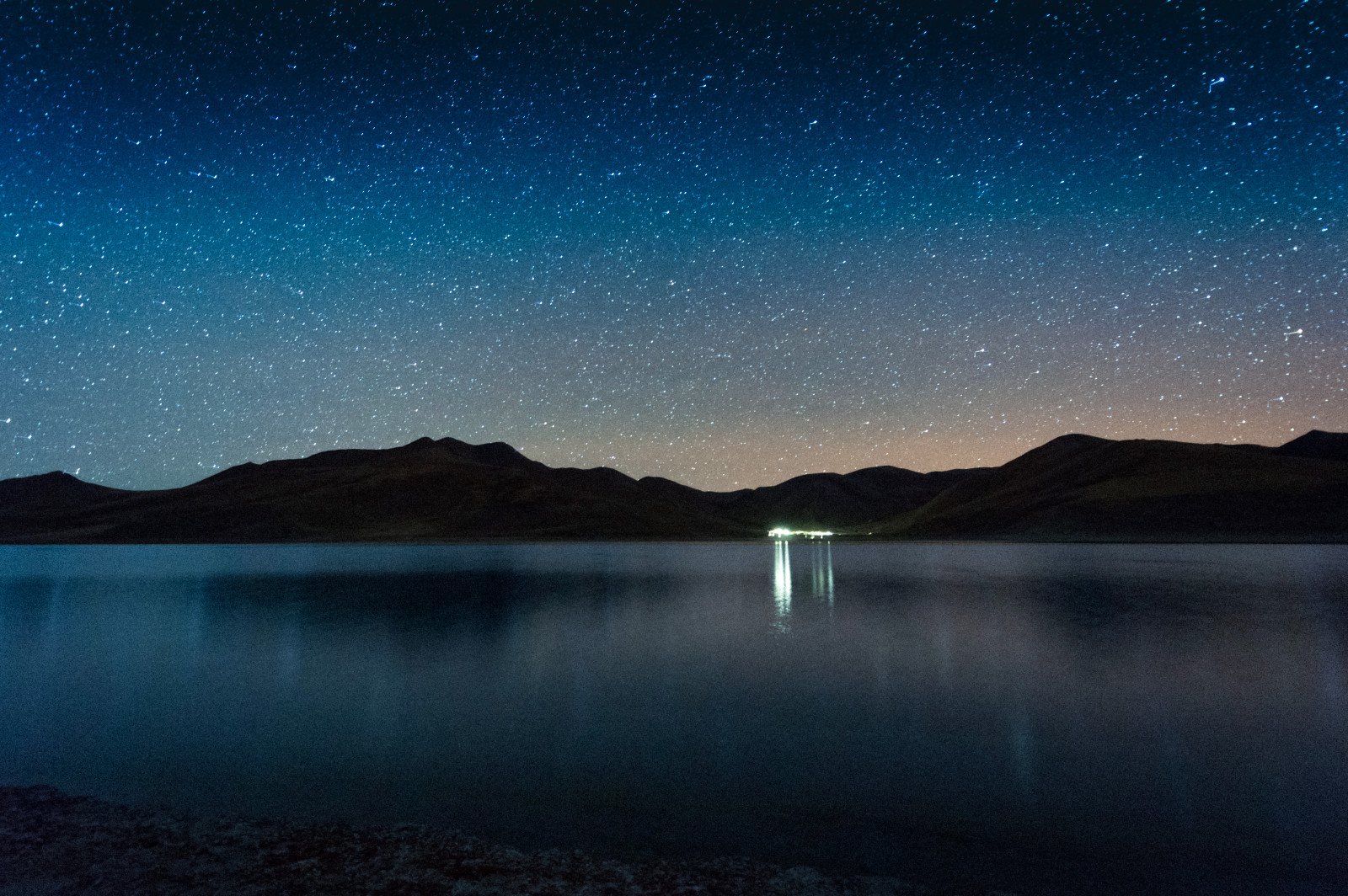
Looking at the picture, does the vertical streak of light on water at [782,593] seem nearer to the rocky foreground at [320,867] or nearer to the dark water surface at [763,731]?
the dark water surface at [763,731]

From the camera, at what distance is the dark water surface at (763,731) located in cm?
1046

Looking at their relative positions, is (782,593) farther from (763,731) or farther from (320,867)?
(320,867)

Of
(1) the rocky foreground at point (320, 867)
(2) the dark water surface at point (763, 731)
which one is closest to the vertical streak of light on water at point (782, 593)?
(2) the dark water surface at point (763, 731)

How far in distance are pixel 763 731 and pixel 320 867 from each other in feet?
30.1

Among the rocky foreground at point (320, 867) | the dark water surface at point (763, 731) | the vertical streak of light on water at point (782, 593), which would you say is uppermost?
the rocky foreground at point (320, 867)

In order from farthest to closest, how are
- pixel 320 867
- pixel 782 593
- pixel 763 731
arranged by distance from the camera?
pixel 782 593 < pixel 763 731 < pixel 320 867

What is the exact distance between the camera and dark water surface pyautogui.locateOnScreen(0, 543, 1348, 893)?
34.3ft

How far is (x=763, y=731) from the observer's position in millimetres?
16016

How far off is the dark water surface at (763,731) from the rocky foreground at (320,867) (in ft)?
2.52

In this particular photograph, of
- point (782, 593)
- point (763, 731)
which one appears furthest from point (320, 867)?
point (782, 593)

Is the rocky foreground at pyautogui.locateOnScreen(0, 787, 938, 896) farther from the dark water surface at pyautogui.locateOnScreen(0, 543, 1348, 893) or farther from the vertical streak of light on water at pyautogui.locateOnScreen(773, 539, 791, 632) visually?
the vertical streak of light on water at pyautogui.locateOnScreen(773, 539, 791, 632)

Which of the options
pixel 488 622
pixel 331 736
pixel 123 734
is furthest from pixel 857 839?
pixel 488 622

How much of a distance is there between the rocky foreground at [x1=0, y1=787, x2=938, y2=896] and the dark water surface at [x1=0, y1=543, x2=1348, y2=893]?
2.52 feet

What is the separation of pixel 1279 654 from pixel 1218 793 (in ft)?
54.9
